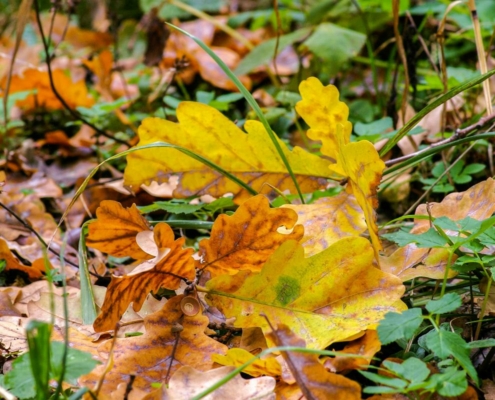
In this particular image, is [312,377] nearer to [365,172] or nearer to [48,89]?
[365,172]

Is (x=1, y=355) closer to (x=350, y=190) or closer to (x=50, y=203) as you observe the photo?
(x=350, y=190)

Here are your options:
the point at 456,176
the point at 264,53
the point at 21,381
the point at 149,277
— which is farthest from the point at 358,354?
the point at 264,53

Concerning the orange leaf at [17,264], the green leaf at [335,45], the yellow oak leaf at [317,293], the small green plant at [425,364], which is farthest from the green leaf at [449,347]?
the green leaf at [335,45]

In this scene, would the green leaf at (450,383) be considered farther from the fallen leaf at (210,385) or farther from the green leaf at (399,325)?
the fallen leaf at (210,385)

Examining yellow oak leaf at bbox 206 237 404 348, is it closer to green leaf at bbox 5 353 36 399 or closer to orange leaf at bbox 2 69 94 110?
green leaf at bbox 5 353 36 399

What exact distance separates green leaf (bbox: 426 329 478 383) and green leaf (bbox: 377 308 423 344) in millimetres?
29

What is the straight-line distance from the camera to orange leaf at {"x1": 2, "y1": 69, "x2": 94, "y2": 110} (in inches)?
92.9

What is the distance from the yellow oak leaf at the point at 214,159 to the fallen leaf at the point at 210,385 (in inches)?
18.9

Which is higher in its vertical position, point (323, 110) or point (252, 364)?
point (323, 110)

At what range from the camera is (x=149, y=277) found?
3.12ft

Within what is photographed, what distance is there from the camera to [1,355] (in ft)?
3.16

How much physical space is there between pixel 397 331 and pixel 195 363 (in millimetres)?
329

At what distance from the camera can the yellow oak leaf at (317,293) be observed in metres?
0.88

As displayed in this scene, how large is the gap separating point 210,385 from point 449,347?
0.33 m
